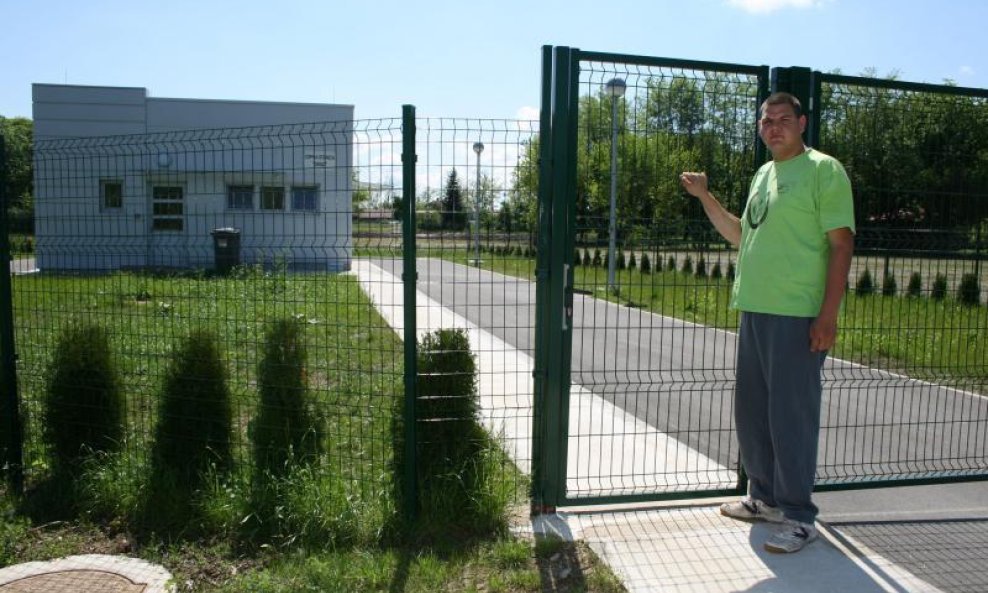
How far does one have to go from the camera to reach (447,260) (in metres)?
4.32

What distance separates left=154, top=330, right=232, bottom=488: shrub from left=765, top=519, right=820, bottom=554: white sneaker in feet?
10.6

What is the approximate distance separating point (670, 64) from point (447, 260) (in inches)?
66.4

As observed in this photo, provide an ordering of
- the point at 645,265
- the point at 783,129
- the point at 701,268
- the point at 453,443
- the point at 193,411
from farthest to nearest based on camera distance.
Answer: the point at 701,268 < the point at 193,411 < the point at 645,265 < the point at 453,443 < the point at 783,129

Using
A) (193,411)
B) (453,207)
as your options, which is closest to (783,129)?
(453,207)

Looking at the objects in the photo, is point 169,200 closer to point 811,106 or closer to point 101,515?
point 101,515

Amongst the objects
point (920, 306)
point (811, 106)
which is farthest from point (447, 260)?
point (920, 306)

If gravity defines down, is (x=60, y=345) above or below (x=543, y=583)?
above

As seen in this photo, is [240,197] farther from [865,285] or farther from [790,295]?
[865,285]

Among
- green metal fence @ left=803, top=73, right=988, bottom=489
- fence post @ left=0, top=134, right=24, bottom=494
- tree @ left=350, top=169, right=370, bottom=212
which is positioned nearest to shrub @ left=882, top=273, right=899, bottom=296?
green metal fence @ left=803, top=73, right=988, bottom=489

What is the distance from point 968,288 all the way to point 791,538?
227 centimetres

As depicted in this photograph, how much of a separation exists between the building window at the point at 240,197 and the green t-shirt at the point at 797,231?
10.0ft

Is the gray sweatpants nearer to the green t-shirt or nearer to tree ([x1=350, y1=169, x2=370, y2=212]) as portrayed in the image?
the green t-shirt

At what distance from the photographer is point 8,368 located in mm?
4832

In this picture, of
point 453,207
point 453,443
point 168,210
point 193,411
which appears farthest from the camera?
point 168,210
